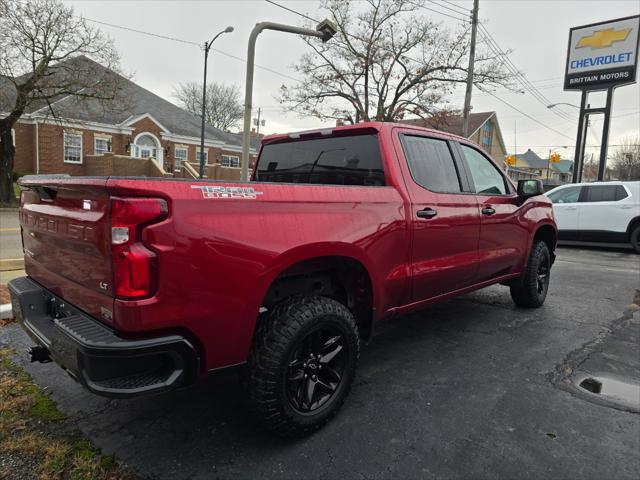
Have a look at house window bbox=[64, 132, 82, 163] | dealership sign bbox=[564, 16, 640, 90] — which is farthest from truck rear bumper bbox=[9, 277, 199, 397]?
house window bbox=[64, 132, 82, 163]

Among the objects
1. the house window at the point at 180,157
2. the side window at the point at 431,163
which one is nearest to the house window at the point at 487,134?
the house window at the point at 180,157

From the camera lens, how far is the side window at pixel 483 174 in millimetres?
4098

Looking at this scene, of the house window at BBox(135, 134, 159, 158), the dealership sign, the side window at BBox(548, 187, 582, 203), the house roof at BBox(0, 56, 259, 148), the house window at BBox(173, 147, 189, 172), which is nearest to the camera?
the side window at BBox(548, 187, 582, 203)

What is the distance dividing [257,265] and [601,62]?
26.7m

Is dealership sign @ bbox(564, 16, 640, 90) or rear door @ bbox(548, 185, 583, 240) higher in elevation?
dealership sign @ bbox(564, 16, 640, 90)

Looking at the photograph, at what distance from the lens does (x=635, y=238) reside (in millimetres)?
10852

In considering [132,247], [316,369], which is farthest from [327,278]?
[132,247]

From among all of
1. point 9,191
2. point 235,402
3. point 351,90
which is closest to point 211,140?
point 351,90

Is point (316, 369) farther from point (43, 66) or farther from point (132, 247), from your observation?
point (43, 66)

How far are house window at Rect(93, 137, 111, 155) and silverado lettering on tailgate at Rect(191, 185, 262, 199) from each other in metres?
31.8

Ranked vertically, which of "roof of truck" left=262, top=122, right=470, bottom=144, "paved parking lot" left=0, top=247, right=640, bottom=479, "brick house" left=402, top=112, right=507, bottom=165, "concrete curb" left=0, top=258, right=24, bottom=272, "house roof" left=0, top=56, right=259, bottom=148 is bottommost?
"paved parking lot" left=0, top=247, right=640, bottom=479

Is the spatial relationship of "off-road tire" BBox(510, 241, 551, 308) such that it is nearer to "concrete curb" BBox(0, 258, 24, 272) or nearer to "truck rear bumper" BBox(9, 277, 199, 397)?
"truck rear bumper" BBox(9, 277, 199, 397)

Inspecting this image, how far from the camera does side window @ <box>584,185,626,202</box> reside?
11141 millimetres

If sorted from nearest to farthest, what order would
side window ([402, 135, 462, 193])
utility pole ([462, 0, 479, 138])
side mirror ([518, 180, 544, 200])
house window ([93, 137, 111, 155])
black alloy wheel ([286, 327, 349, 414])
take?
black alloy wheel ([286, 327, 349, 414]), side window ([402, 135, 462, 193]), side mirror ([518, 180, 544, 200]), utility pole ([462, 0, 479, 138]), house window ([93, 137, 111, 155])
